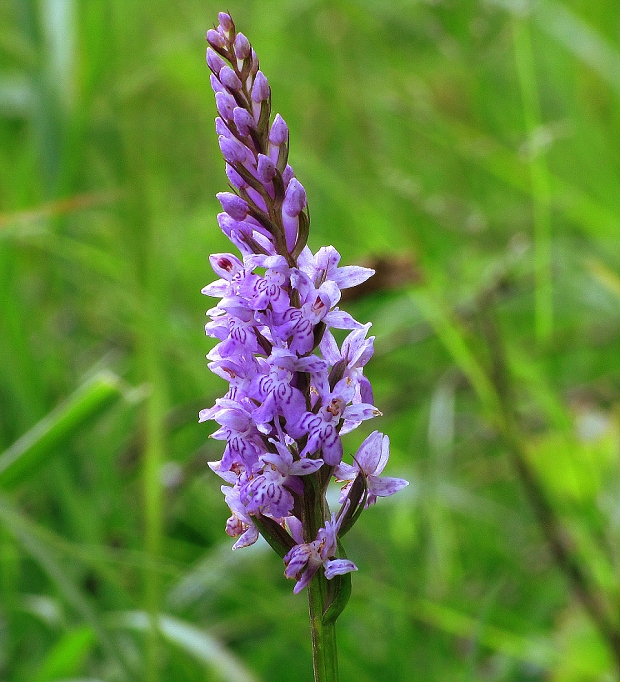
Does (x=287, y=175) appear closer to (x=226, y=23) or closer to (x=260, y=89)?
(x=260, y=89)

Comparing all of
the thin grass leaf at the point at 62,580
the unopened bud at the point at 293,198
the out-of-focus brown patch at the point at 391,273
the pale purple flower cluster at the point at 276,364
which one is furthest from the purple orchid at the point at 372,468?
the out-of-focus brown patch at the point at 391,273

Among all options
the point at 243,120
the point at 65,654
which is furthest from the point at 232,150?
the point at 65,654

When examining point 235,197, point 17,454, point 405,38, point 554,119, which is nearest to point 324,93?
point 405,38

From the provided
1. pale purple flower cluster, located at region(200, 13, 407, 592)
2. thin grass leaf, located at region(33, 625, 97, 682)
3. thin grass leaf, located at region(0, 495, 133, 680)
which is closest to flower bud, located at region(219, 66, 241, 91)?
pale purple flower cluster, located at region(200, 13, 407, 592)

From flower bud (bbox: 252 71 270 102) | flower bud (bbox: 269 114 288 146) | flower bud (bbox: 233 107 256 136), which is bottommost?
flower bud (bbox: 269 114 288 146)

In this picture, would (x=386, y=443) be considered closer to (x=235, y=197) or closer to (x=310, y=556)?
(x=310, y=556)

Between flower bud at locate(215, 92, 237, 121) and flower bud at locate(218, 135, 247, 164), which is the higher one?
flower bud at locate(215, 92, 237, 121)

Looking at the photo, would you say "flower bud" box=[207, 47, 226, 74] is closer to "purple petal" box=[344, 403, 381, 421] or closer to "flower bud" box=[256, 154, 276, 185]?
"flower bud" box=[256, 154, 276, 185]
